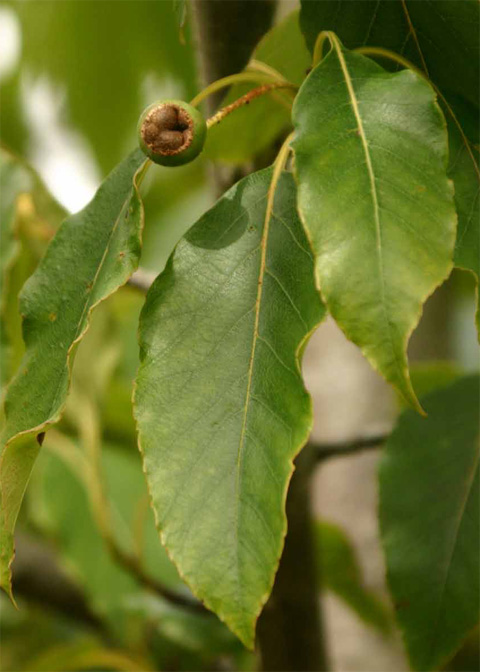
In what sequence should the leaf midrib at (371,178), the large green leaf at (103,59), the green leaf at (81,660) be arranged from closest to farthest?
the leaf midrib at (371,178)
the green leaf at (81,660)
the large green leaf at (103,59)

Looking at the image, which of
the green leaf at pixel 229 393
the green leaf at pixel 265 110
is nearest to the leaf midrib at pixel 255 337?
the green leaf at pixel 229 393

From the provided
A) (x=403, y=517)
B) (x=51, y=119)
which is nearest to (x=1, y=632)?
(x=403, y=517)

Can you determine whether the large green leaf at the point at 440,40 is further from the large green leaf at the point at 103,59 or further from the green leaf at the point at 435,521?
the large green leaf at the point at 103,59

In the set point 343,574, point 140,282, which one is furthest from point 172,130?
point 343,574

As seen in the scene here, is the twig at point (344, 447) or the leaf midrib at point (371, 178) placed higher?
the leaf midrib at point (371, 178)

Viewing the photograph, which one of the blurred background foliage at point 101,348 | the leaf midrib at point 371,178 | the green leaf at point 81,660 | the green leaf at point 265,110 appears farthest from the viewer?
Answer: the green leaf at point 81,660

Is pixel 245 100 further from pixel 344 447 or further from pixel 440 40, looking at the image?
pixel 344 447

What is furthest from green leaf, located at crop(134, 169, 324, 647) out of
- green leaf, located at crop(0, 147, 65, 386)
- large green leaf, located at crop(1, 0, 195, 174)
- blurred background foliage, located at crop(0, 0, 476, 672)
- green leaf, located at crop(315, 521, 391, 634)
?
large green leaf, located at crop(1, 0, 195, 174)

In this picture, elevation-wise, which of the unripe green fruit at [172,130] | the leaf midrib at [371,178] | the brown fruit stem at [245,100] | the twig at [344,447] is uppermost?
the unripe green fruit at [172,130]
